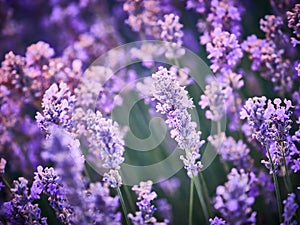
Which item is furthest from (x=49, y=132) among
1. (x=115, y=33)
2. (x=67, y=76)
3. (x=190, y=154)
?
(x=115, y=33)

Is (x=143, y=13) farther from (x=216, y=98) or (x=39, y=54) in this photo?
(x=216, y=98)

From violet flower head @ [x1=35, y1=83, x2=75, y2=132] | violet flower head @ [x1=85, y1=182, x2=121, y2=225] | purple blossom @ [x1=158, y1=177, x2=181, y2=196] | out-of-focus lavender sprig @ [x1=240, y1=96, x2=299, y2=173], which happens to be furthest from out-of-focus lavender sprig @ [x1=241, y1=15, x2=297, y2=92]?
violet flower head @ [x1=85, y1=182, x2=121, y2=225]

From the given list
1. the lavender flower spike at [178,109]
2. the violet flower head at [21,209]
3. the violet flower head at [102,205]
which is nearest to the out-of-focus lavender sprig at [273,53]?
the lavender flower spike at [178,109]

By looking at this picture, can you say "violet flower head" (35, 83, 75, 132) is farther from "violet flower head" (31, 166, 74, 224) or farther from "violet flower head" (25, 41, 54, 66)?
"violet flower head" (25, 41, 54, 66)

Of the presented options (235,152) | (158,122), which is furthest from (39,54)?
(235,152)

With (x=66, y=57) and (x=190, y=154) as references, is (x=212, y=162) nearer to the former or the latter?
(x=190, y=154)

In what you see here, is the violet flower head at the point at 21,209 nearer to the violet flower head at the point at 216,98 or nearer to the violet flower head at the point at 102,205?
the violet flower head at the point at 102,205
